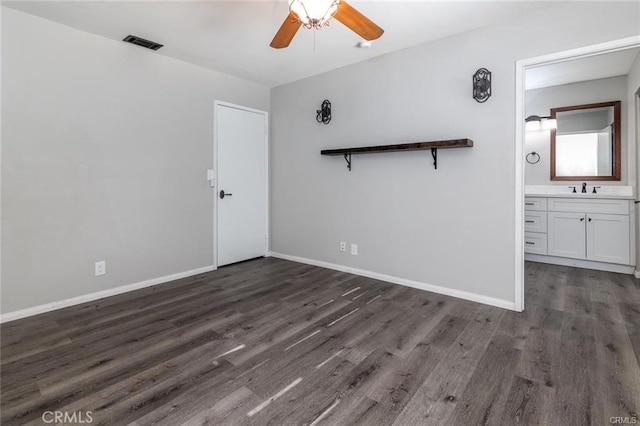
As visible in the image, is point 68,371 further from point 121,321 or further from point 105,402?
point 121,321

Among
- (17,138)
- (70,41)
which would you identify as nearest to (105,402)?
(17,138)

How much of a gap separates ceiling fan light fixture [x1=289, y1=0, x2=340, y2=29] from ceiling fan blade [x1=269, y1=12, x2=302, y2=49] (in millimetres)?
120

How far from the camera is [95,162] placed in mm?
2957

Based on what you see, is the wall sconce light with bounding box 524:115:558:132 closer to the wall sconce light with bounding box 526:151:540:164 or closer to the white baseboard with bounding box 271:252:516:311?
the wall sconce light with bounding box 526:151:540:164

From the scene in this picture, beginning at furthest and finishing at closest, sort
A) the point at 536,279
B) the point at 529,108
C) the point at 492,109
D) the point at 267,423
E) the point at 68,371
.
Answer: the point at 529,108, the point at 536,279, the point at 492,109, the point at 68,371, the point at 267,423

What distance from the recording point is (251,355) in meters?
2.00

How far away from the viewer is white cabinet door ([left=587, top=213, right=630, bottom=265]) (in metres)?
3.70

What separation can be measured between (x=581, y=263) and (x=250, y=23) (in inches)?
189

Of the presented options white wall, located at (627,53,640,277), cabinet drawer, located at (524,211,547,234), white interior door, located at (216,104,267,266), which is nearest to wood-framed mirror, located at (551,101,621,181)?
white wall, located at (627,53,640,277)

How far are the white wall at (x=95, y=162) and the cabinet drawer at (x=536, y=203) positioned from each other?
4.32 meters

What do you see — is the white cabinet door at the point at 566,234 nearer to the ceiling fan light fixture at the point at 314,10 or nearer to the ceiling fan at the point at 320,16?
the ceiling fan at the point at 320,16

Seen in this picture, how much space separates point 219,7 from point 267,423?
2.85 meters

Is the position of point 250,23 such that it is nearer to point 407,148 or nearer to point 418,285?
point 407,148

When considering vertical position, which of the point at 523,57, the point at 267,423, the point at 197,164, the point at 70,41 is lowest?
the point at 267,423
